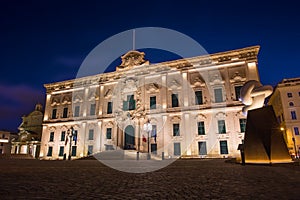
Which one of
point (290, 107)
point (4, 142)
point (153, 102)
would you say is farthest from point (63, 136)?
point (290, 107)

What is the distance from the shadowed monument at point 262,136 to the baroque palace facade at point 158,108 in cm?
1415

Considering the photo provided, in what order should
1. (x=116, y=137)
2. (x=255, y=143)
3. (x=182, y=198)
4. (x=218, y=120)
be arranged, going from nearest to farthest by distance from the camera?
(x=182, y=198) → (x=255, y=143) → (x=218, y=120) → (x=116, y=137)

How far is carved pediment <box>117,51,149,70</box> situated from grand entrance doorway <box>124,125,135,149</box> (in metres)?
9.30

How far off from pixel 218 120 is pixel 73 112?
22.3 m

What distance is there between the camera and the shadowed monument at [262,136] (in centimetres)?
839

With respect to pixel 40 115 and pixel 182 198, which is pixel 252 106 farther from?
pixel 40 115

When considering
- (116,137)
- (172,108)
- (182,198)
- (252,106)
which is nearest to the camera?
(182,198)

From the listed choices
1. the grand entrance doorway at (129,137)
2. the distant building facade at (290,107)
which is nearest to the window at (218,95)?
the grand entrance doorway at (129,137)

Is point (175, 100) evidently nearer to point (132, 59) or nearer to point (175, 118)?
point (175, 118)

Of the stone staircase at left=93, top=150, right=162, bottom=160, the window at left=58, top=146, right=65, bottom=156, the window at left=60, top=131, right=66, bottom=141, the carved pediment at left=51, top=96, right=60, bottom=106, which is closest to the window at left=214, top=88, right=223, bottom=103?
the stone staircase at left=93, top=150, right=162, bottom=160

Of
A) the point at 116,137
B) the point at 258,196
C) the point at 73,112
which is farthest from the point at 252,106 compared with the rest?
the point at 73,112

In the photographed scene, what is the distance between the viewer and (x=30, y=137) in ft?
122

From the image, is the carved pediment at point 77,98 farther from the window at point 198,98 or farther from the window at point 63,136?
the window at point 198,98

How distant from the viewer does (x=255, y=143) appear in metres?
8.74
